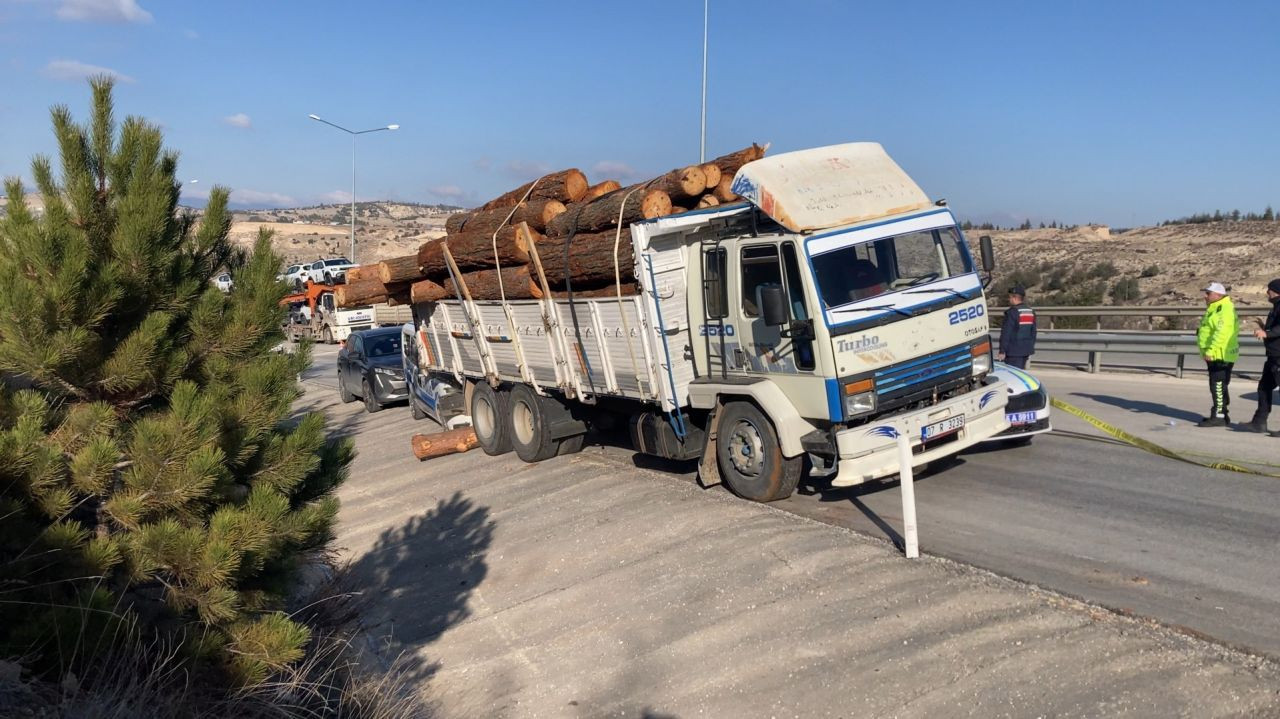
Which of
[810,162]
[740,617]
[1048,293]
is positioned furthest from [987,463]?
[1048,293]

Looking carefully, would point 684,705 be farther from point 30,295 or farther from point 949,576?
point 30,295

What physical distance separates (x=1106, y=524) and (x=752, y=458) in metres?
2.88

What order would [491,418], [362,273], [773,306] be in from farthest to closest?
[362,273] → [491,418] → [773,306]

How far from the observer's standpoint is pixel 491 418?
1317cm

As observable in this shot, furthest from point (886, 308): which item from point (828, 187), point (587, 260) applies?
point (587, 260)

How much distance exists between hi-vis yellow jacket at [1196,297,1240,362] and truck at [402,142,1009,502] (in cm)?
328

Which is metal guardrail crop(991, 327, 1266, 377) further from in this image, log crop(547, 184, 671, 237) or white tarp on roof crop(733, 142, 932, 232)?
log crop(547, 184, 671, 237)

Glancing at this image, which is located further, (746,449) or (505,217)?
(505,217)

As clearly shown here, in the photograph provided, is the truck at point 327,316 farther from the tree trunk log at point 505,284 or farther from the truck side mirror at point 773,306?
the truck side mirror at point 773,306

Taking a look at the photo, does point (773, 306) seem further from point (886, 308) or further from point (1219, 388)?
point (1219, 388)

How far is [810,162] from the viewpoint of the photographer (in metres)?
8.77

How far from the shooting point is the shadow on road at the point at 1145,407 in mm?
11648

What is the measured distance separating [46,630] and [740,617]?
3887 millimetres

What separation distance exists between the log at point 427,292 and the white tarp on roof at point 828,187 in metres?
6.24
